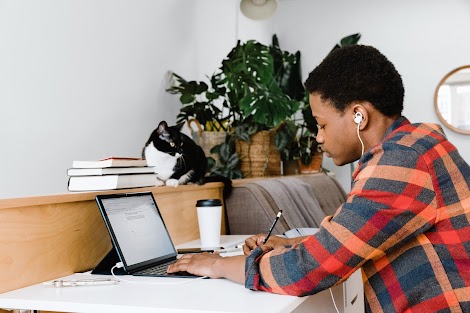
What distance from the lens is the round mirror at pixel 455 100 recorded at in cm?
481

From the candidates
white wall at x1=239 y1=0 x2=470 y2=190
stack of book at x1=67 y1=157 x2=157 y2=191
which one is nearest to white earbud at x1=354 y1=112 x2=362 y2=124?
stack of book at x1=67 y1=157 x2=157 y2=191

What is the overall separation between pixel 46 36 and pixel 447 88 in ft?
11.4

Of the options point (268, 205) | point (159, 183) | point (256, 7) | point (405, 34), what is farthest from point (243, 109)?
point (405, 34)

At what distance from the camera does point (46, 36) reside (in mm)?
2416

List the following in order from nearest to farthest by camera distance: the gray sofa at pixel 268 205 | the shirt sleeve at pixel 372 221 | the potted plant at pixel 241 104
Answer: the shirt sleeve at pixel 372 221
the gray sofa at pixel 268 205
the potted plant at pixel 241 104

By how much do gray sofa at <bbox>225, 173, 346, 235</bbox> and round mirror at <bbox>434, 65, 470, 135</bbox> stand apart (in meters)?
2.10

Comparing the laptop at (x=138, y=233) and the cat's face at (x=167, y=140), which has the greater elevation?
the cat's face at (x=167, y=140)

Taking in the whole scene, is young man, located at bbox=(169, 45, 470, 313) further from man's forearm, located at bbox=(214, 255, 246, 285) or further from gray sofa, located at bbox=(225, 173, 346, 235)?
gray sofa, located at bbox=(225, 173, 346, 235)

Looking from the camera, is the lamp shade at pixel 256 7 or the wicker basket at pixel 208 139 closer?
the wicker basket at pixel 208 139

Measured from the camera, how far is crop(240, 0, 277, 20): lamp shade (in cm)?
379

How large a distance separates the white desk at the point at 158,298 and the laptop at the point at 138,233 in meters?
0.11

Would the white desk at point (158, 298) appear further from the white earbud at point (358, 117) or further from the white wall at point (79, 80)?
the white wall at point (79, 80)

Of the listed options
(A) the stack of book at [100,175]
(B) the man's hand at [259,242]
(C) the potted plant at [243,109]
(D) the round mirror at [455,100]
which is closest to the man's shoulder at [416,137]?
(B) the man's hand at [259,242]

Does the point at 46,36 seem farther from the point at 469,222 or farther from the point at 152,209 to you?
the point at 469,222
